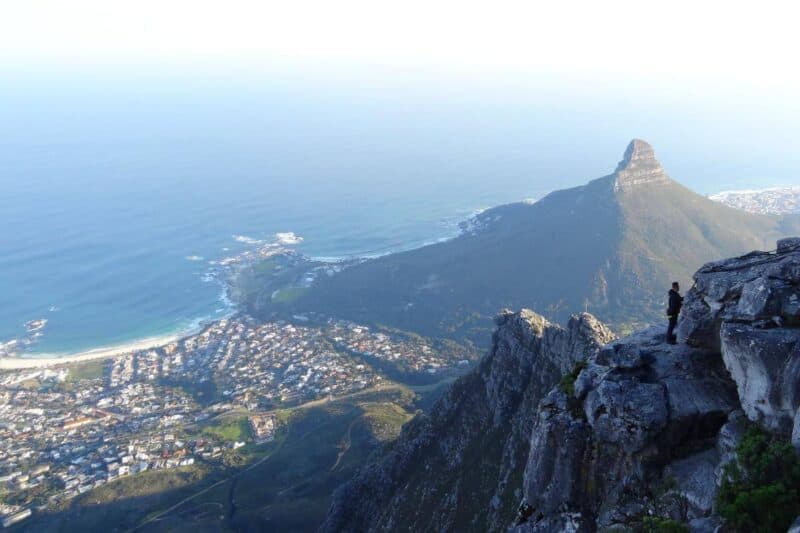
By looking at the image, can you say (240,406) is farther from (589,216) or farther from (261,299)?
(589,216)

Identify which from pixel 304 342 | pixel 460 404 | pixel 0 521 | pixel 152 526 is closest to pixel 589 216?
pixel 304 342

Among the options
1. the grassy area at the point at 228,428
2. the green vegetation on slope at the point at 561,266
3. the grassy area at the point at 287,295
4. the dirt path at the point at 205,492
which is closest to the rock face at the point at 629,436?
the dirt path at the point at 205,492

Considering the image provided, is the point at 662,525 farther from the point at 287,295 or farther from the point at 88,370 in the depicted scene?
the point at 287,295

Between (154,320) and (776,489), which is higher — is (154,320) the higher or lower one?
the lower one

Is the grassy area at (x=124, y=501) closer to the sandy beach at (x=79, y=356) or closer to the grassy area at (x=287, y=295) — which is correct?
the sandy beach at (x=79, y=356)

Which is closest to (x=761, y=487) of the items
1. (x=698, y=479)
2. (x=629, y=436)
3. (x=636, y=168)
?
(x=698, y=479)

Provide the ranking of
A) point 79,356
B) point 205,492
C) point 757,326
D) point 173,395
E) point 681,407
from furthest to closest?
1. point 79,356
2. point 173,395
3. point 205,492
4. point 681,407
5. point 757,326
